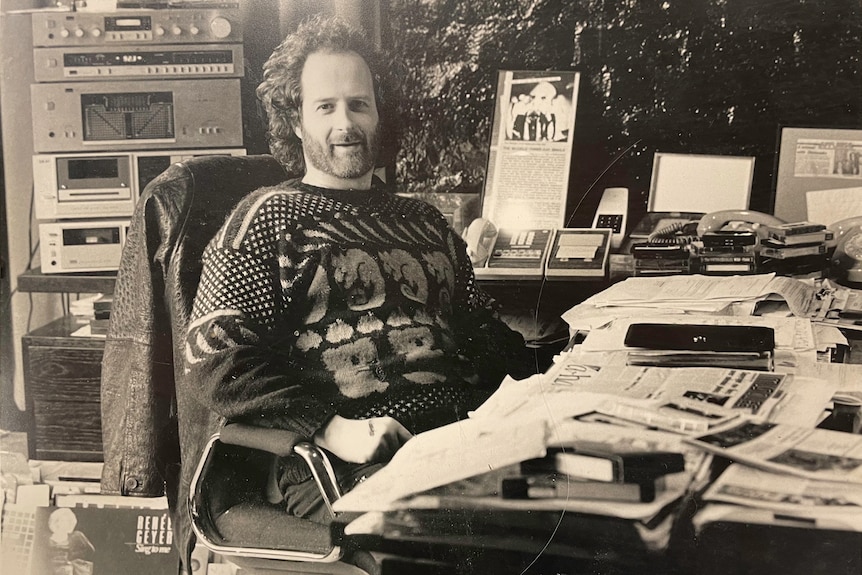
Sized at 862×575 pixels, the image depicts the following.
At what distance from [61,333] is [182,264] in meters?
0.37

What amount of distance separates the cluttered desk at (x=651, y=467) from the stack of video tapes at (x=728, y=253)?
0.13 meters

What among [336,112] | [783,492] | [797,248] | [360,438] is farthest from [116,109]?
[783,492]

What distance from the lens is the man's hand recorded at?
1606mm

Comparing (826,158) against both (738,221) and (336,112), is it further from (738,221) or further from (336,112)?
(336,112)

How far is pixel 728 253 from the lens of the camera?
1717mm

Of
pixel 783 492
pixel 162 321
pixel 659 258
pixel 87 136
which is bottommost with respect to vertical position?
pixel 783 492

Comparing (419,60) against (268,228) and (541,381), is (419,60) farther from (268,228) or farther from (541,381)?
(541,381)

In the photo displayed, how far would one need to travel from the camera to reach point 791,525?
1.60 m

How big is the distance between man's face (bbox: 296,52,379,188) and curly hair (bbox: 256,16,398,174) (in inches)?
0.5

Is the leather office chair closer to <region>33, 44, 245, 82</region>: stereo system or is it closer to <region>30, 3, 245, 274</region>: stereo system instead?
<region>30, 3, 245, 274</region>: stereo system

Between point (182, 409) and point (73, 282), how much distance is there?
40 cm

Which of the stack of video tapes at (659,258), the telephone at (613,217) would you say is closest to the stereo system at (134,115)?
the telephone at (613,217)

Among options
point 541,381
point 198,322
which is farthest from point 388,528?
point 198,322

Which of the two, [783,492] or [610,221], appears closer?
[783,492]
